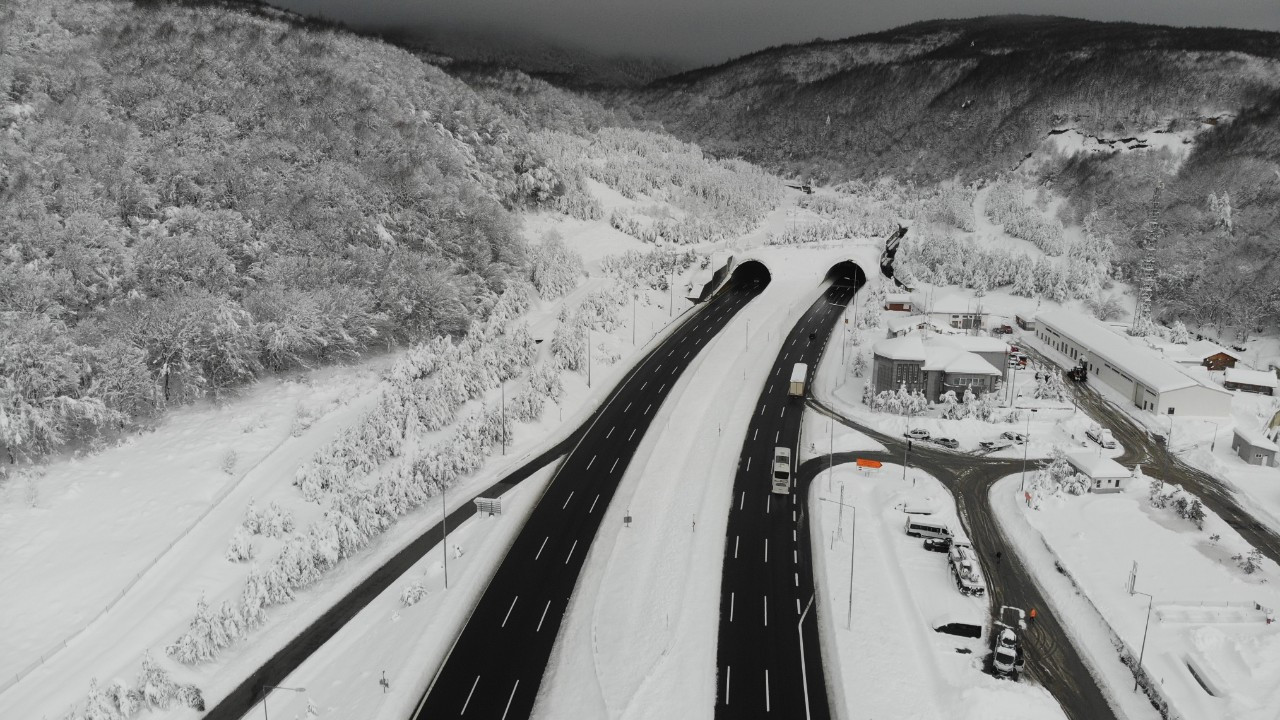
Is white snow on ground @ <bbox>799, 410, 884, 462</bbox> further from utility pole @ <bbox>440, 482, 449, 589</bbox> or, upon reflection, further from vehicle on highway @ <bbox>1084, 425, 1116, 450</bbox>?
utility pole @ <bbox>440, 482, 449, 589</bbox>

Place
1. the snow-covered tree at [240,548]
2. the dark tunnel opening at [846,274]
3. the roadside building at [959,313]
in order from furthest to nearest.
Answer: the dark tunnel opening at [846,274], the roadside building at [959,313], the snow-covered tree at [240,548]

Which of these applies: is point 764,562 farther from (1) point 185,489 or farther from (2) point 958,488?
(1) point 185,489

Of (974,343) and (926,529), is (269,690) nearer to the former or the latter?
(926,529)

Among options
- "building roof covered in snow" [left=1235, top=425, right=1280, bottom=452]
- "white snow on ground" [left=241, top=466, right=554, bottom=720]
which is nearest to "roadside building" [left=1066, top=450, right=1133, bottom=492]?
"building roof covered in snow" [left=1235, top=425, right=1280, bottom=452]

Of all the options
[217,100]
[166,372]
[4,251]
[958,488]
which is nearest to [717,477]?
[958,488]

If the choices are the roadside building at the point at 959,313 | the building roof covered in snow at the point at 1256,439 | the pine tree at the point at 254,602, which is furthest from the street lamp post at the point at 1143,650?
the roadside building at the point at 959,313

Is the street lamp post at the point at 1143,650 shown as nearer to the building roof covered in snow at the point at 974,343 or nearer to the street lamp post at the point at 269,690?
the building roof covered in snow at the point at 974,343

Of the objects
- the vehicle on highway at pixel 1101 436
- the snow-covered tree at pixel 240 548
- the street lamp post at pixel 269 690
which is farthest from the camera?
the vehicle on highway at pixel 1101 436
